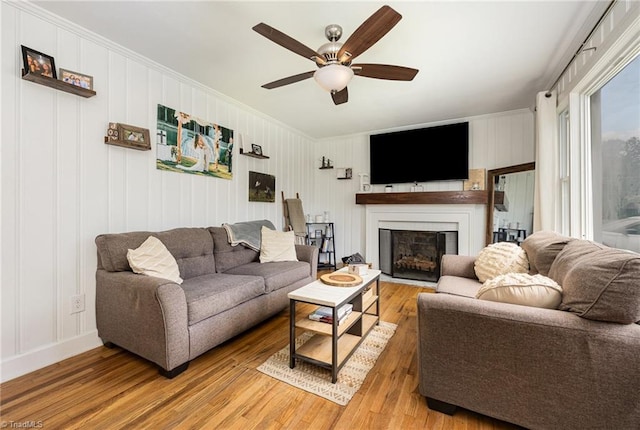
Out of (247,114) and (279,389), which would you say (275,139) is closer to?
(247,114)

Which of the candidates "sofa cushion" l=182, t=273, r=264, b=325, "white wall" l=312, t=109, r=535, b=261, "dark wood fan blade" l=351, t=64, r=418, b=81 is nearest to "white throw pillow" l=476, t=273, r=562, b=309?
"dark wood fan blade" l=351, t=64, r=418, b=81

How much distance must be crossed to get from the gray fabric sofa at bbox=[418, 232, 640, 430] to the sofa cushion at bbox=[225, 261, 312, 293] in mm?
1446

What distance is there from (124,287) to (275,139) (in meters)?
2.88

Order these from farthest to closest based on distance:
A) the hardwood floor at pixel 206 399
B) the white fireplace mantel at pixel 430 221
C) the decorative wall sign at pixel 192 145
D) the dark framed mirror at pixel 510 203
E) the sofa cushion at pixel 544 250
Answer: the white fireplace mantel at pixel 430 221, the dark framed mirror at pixel 510 203, the decorative wall sign at pixel 192 145, the sofa cushion at pixel 544 250, the hardwood floor at pixel 206 399

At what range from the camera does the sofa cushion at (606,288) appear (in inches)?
40.1

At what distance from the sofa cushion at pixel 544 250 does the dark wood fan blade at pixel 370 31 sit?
5.68 ft

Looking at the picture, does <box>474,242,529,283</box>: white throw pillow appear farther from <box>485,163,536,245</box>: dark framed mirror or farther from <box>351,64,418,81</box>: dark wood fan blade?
<box>351,64,418,81</box>: dark wood fan blade

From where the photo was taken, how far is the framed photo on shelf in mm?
2230

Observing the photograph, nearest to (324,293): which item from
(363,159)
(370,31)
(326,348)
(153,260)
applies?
(326,348)

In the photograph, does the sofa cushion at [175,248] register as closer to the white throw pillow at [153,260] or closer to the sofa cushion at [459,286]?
the white throw pillow at [153,260]

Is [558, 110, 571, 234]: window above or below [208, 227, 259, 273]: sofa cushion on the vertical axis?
above

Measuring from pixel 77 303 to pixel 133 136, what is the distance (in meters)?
1.39

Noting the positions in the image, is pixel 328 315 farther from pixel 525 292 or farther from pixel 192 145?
pixel 192 145

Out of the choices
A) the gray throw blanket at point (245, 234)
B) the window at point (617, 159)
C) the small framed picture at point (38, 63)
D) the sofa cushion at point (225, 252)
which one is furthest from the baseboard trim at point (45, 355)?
the window at point (617, 159)
